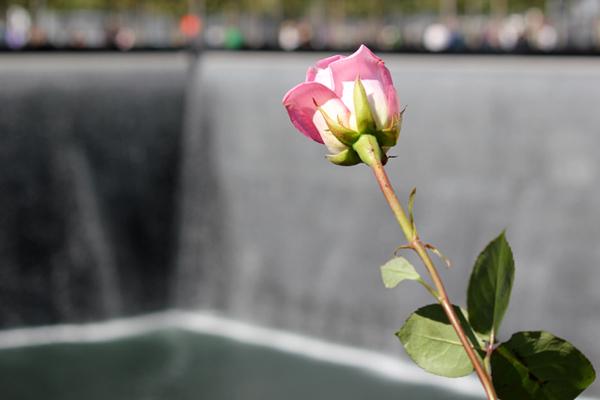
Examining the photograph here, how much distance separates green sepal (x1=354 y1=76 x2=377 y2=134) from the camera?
0.53 meters

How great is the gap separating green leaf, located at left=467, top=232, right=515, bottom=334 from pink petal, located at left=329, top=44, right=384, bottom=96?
10 cm

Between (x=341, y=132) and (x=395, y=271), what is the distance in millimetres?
78

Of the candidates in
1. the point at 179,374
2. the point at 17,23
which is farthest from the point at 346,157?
the point at 17,23

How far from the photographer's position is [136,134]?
7117mm

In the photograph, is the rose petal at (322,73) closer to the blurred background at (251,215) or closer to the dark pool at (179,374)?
the blurred background at (251,215)

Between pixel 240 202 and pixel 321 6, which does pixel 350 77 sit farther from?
pixel 321 6

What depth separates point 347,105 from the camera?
54 cm

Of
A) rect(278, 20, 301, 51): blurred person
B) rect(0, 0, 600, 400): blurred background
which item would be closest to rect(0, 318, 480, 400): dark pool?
rect(0, 0, 600, 400): blurred background

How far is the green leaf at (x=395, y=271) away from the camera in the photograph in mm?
555

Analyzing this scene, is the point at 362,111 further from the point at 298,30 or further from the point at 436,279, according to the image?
the point at 298,30

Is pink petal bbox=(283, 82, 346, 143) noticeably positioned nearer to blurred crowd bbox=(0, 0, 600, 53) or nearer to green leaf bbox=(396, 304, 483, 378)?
green leaf bbox=(396, 304, 483, 378)

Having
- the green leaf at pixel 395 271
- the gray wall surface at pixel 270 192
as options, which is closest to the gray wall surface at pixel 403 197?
the gray wall surface at pixel 270 192

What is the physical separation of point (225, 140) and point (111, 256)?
1002 millimetres

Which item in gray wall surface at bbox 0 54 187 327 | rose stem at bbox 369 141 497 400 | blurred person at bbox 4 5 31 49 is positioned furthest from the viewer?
blurred person at bbox 4 5 31 49
